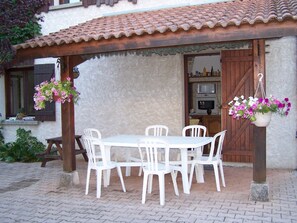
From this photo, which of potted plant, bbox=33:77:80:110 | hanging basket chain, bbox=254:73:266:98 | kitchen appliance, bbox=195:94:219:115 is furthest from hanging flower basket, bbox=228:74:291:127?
kitchen appliance, bbox=195:94:219:115

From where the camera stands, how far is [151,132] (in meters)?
7.76

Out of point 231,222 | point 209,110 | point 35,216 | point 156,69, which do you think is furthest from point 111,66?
point 231,222

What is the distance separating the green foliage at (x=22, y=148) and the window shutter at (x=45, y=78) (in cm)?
59

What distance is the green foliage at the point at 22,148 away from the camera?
8664 mm

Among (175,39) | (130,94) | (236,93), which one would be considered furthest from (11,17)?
(236,93)

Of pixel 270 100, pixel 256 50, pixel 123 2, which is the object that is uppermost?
pixel 123 2

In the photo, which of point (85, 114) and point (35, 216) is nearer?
point (35, 216)

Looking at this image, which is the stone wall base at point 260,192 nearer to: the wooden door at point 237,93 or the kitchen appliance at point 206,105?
the wooden door at point 237,93

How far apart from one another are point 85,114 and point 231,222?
5.22 m

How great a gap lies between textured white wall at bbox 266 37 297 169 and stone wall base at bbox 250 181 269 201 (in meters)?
2.29

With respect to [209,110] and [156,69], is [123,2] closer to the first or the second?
[156,69]

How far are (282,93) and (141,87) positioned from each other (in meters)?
2.98

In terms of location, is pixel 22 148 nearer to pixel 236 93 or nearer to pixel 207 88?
pixel 236 93

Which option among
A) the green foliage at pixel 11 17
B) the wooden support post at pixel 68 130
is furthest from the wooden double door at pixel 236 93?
the green foliage at pixel 11 17
